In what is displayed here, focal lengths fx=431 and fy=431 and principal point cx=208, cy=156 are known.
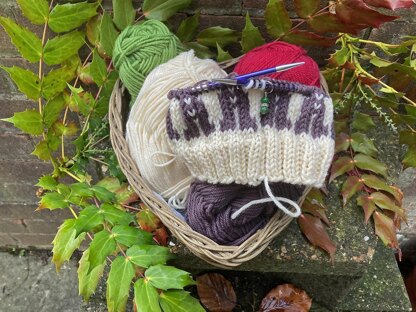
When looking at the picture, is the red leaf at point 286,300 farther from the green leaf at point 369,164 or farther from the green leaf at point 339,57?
the green leaf at point 339,57

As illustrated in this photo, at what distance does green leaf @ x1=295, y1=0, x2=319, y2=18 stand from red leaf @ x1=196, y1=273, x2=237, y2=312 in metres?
0.55

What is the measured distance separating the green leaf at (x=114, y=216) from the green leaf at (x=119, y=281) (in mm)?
60

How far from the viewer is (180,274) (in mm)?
633

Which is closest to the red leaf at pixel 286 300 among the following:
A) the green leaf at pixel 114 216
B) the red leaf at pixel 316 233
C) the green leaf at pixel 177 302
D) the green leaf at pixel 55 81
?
the red leaf at pixel 316 233

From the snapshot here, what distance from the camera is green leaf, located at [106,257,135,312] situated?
0.62 metres

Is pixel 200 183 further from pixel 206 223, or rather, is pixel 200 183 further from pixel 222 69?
pixel 222 69

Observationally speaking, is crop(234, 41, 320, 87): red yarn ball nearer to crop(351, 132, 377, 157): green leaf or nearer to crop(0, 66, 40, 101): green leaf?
crop(351, 132, 377, 157): green leaf

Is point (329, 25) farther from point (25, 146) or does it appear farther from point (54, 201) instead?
point (25, 146)

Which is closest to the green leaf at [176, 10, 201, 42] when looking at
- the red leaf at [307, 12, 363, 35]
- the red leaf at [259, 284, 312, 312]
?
the red leaf at [307, 12, 363, 35]

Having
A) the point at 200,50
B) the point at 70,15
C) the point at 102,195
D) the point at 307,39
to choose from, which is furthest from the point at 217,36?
the point at 102,195

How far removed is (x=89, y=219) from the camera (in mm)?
645

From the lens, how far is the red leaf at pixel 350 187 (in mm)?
846

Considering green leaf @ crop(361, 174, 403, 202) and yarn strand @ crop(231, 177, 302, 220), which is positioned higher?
yarn strand @ crop(231, 177, 302, 220)

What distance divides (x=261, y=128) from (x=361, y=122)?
1.18 feet
